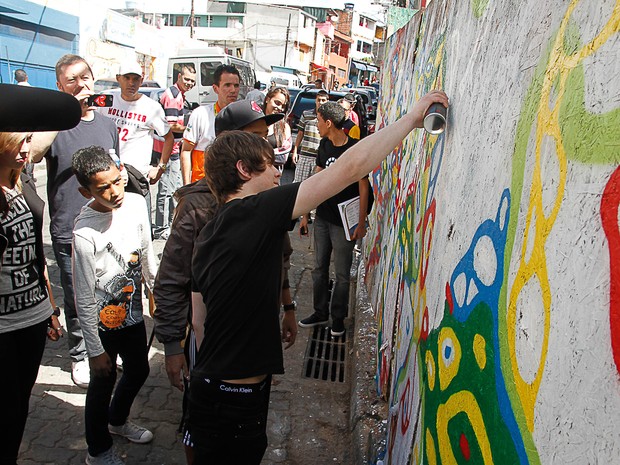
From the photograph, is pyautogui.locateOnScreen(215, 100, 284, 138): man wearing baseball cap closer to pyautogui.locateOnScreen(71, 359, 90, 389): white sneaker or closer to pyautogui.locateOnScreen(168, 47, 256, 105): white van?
pyautogui.locateOnScreen(71, 359, 90, 389): white sneaker

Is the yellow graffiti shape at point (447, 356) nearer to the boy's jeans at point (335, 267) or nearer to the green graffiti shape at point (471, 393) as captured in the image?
the green graffiti shape at point (471, 393)

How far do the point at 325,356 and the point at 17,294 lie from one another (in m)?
2.71

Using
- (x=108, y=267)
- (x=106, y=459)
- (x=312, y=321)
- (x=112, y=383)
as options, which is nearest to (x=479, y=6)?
(x=108, y=267)

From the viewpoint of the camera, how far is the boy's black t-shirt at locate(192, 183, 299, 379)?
1832 mm

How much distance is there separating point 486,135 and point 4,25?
21026mm

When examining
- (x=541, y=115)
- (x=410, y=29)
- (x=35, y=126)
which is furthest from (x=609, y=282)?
(x=410, y=29)

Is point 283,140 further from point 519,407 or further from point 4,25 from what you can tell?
point 4,25

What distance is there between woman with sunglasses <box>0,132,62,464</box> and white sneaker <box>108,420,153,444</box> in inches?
33.2

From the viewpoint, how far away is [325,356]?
14.7ft

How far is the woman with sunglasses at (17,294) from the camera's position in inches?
86.4

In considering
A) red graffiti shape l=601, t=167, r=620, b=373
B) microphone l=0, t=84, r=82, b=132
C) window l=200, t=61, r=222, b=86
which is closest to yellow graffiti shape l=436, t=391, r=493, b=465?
red graffiti shape l=601, t=167, r=620, b=373

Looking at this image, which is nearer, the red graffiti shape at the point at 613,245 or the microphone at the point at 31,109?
the red graffiti shape at the point at 613,245

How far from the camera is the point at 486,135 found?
1.57m

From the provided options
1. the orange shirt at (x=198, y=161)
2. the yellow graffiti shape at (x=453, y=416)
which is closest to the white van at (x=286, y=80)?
the orange shirt at (x=198, y=161)
